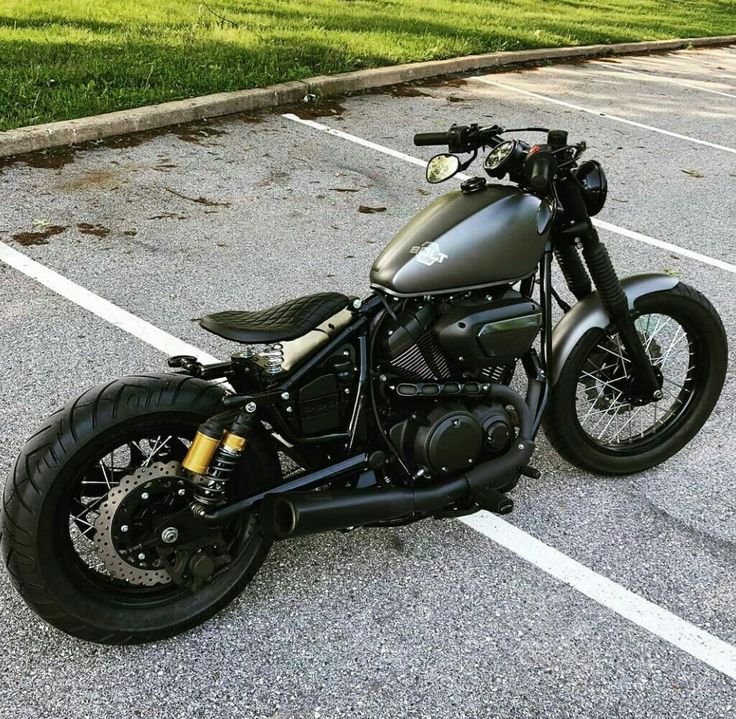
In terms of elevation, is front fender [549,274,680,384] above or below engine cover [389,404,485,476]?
above

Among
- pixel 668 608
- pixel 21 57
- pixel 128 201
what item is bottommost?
pixel 668 608

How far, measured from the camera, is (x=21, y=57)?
24.8ft

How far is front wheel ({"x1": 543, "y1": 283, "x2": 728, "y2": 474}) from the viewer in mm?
3246

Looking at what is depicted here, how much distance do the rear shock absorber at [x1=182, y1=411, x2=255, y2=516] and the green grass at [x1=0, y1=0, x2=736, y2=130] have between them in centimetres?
477

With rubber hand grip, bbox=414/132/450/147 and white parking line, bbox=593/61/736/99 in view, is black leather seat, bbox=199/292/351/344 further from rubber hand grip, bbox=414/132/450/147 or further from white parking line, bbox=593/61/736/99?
white parking line, bbox=593/61/736/99

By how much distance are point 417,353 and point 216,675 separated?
1.11 metres

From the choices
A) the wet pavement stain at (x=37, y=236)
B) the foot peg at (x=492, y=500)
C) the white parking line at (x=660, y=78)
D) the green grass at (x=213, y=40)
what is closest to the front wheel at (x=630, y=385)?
the foot peg at (x=492, y=500)

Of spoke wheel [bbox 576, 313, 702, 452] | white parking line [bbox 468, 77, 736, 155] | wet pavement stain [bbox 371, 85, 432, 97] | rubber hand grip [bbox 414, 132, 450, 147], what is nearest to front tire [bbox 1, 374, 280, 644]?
rubber hand grip [bbox 414, 132, 450, 147]

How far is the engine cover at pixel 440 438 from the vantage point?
275cm

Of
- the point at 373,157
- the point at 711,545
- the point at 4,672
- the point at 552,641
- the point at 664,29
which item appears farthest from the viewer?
the point at 664,29

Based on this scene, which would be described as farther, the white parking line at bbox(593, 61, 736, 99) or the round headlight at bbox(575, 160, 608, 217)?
the white parking line at bbox(593, 61, 736, 99)

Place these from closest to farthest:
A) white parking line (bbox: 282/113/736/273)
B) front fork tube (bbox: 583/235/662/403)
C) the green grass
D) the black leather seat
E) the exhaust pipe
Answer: the black leather seat, the exhaust pipe, front fork tube (bbox: 583/235/662/403), white parking line (bbox: 282/113/736/273), the green grass

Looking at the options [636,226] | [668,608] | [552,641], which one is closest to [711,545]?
[668,608]

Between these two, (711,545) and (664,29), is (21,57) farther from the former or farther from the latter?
(664,29)
